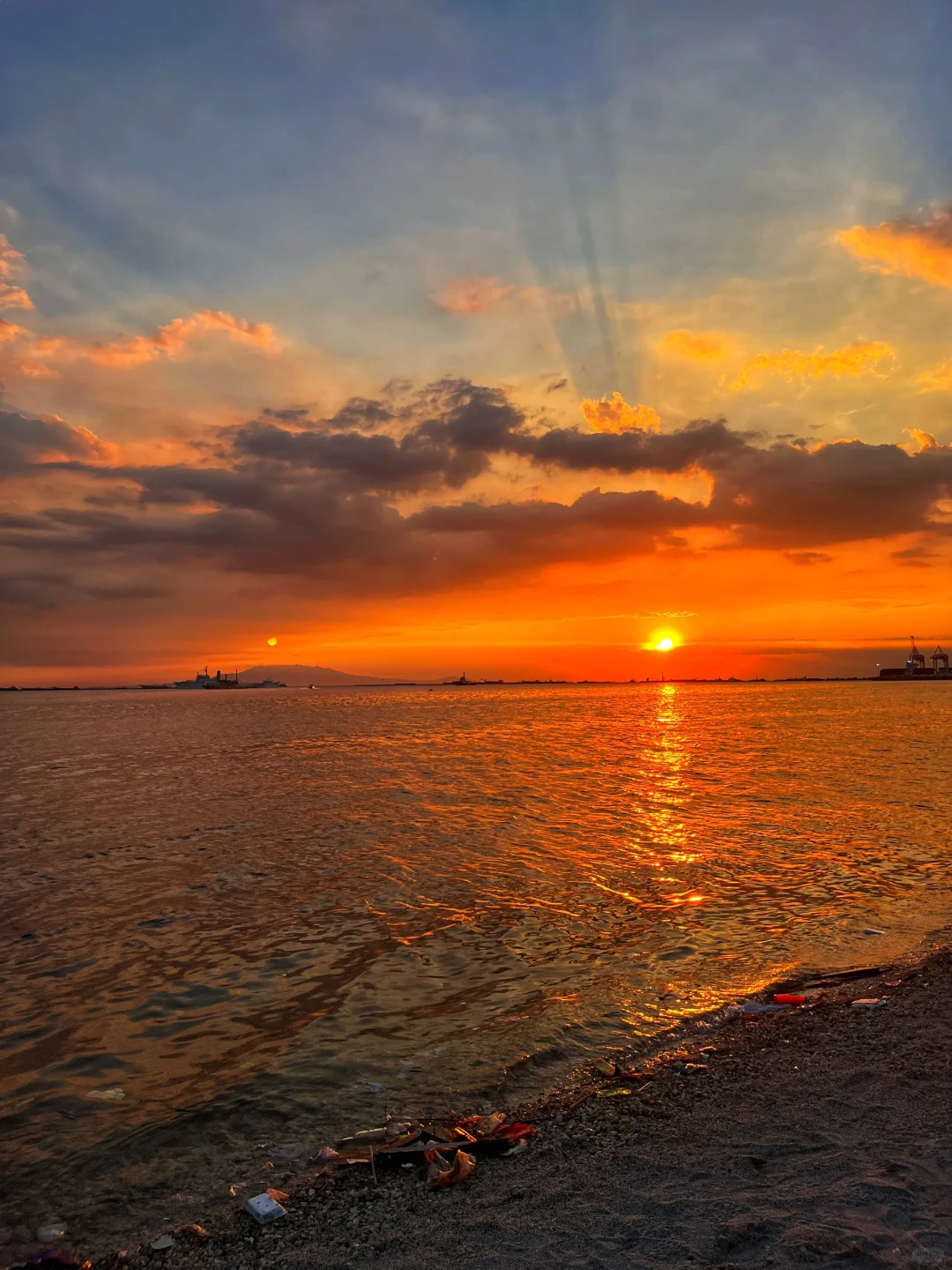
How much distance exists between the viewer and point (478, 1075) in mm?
9102

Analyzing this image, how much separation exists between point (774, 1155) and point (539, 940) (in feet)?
26.7

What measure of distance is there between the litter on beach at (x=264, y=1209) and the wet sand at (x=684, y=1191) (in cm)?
8

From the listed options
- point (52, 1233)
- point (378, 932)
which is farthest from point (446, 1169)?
point (378, 932)

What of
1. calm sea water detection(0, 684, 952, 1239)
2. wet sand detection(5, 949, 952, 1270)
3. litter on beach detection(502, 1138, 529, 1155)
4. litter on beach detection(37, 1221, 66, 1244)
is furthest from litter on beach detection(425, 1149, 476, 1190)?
litter on beach detection(37, 1221, 66, 1244)

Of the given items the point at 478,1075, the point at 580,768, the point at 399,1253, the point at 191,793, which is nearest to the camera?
the point at 399,1253

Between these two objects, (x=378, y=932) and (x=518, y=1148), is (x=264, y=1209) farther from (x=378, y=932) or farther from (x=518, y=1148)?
(x=378, y=932)

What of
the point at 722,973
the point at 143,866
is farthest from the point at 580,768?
the point at 722,973

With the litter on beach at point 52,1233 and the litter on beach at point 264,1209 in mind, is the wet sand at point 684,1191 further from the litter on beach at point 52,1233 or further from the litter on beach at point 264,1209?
the litter on beach at point 52,1233

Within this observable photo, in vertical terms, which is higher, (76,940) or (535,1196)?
(535,1196)

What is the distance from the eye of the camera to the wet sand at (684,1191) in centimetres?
521

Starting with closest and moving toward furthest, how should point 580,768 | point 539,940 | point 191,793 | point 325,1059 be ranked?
point 325,1059
point 539,940
point 191,793
point 580,768

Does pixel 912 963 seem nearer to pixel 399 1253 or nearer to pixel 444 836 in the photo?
pixel 399 1253

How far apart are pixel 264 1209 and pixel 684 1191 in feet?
11.9

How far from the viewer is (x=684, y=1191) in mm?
5914
